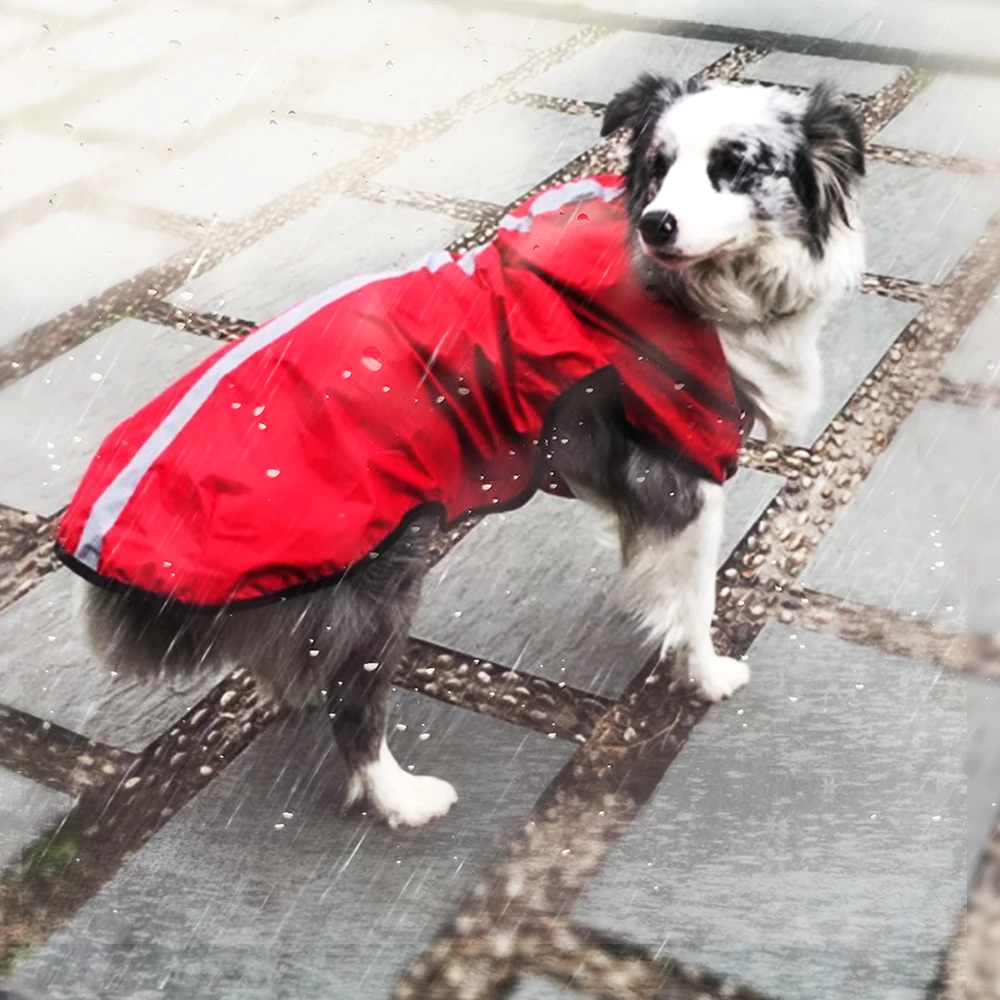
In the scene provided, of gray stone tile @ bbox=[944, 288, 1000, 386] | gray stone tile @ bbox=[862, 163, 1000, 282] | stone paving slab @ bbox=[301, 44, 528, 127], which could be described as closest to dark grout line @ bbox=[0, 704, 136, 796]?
gray stone tile @ bbox=[944, 288, 1000, 386]

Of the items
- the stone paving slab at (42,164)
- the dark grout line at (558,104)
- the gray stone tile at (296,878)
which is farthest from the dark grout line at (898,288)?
the stone paving slab at (42,164)

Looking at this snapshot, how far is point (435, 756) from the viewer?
1246 millimetres

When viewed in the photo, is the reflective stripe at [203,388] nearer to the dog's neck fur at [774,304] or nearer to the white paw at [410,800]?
the dog's neck fur at [774,304]

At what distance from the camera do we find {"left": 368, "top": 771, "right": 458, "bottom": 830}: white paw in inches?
46.3

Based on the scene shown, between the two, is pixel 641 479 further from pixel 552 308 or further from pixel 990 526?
pixel 990 526

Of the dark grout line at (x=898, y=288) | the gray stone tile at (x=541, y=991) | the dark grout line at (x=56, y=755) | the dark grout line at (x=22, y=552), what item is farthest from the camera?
the dark grout line at (x=898, y=288)

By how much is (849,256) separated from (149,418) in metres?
0.73

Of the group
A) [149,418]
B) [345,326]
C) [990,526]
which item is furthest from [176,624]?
[990,526]

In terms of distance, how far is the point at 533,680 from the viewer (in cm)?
132

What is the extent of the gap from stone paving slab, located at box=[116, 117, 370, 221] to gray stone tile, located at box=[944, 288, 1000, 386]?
Result: 118 cm

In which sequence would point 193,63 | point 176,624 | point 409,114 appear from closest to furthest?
point 176,624 < point 409,114 < point 193,63

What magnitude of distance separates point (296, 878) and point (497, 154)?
1456mm

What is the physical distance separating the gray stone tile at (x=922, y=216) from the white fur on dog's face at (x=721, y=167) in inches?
29.9

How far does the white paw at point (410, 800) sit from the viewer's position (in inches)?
46.3
